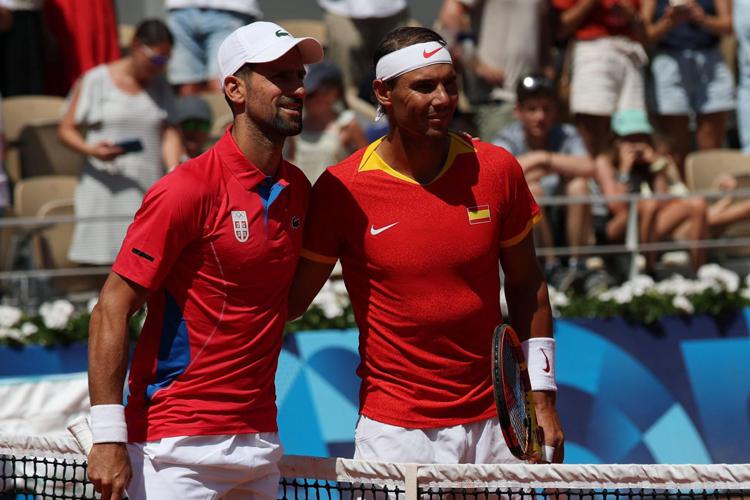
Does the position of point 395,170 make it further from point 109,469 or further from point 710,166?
point 710,166

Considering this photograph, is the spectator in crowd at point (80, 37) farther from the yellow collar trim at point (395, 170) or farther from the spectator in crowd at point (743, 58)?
the yellow collar trim at point (395, 170)

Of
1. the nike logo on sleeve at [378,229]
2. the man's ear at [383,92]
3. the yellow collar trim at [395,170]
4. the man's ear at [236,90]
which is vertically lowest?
the nike logo on sleeve at [378,229]

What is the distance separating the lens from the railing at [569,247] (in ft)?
27.0

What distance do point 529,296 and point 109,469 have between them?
5.61 ft

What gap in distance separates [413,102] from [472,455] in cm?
127

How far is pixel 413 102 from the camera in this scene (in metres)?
4.73

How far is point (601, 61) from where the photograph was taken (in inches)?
408

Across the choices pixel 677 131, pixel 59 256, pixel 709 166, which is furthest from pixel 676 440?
pixel 59 256

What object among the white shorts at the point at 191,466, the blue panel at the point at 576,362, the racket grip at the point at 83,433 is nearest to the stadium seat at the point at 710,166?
the blue panel at the point at 576,362

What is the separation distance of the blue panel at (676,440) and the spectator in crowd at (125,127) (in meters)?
3.68

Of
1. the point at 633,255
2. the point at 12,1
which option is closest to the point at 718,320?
the point at 633,255

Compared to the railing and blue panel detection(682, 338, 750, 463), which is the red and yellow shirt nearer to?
the railing

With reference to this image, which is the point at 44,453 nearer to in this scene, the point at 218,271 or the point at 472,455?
the point at 218,271

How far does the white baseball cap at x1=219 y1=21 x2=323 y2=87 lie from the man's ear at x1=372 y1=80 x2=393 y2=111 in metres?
0.49
